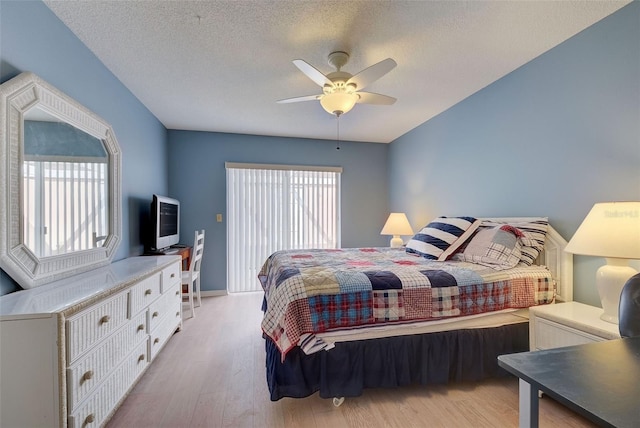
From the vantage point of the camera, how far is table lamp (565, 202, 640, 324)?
4.74ft

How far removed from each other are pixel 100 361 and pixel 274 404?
98 cm

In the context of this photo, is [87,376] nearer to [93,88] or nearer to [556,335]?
[93,88]

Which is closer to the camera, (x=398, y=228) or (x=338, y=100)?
(x=338, y=100)

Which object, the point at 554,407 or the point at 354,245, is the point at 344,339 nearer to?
the point at 554,407

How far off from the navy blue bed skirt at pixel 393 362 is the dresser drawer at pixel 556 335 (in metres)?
0.23

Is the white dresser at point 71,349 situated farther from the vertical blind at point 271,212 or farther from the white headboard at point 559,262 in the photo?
the white headboard at point 559,262

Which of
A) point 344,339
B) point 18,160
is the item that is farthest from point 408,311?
point 18,160

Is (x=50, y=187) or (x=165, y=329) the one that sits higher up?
(x=50, y=187)

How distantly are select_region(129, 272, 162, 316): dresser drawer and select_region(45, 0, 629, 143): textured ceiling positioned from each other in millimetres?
1721

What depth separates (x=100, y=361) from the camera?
144cm

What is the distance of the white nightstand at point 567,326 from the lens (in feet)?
4.83

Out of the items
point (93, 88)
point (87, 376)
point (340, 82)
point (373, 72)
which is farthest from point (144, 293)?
point (373, 72)

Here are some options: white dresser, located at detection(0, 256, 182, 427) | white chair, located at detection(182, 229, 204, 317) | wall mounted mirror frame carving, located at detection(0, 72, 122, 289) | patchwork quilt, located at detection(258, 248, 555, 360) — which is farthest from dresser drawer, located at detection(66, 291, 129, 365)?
white chair, located at detection(182, 229, 204, 317)

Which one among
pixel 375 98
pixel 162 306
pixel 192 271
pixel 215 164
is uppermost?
pixel 375 98
